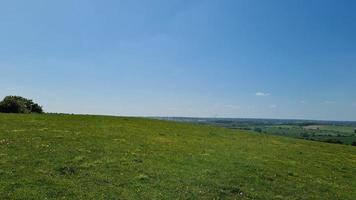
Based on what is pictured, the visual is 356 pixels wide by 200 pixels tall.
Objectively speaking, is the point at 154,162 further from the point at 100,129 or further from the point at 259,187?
the point at 100,129

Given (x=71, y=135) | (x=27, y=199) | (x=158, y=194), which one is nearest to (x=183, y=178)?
(x=158, y=194)

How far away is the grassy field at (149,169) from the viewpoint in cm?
1756

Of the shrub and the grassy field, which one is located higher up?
the shrub

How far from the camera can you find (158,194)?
17.4 m

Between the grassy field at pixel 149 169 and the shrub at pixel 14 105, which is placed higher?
the shrub at pixel 14 105

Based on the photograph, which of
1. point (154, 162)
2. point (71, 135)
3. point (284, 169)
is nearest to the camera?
point (154, 162)

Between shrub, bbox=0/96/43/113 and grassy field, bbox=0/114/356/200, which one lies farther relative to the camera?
shrub, bbox=0/96/43/113

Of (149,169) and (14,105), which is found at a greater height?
(14,105)

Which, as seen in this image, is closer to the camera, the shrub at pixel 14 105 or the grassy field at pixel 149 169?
the grassy field at pixel 149 169

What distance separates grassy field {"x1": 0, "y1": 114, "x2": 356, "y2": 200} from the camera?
17.6 m

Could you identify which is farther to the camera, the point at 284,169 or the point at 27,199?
the point at 284,169

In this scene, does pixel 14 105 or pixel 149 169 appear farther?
pixel 14 105

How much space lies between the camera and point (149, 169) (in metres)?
21.4

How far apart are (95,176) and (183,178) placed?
455cm
